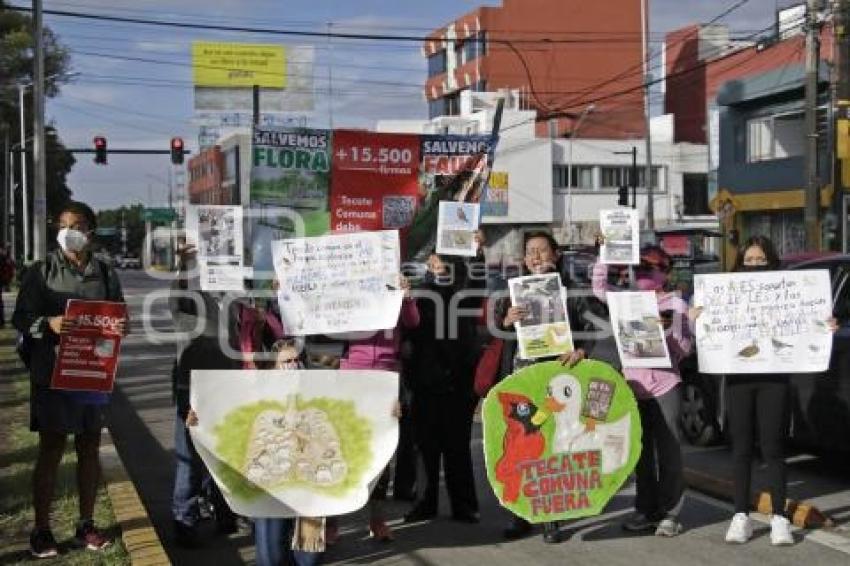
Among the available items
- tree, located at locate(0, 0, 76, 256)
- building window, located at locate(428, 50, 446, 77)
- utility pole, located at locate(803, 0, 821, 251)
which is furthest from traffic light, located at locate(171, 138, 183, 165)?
building window, located at locate(428, 50, 446, 77)

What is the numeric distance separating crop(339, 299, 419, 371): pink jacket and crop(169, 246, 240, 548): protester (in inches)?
30.0

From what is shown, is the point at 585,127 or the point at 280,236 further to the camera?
the point at 585,127

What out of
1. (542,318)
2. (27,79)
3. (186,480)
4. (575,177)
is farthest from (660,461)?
(575,177)

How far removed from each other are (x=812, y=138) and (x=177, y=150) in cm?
2407

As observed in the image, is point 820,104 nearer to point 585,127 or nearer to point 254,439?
point 254,439

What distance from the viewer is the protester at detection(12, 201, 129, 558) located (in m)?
5.77

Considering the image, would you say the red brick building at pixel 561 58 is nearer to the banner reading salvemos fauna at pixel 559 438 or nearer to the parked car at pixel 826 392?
the parked car at pixel 826 392

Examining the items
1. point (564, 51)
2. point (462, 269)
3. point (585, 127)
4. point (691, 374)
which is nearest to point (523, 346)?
point (462, 269)

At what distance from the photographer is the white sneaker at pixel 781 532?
628cm

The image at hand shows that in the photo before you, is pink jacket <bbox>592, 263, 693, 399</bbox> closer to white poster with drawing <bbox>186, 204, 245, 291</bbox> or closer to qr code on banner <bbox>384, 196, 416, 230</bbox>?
white poster with drawing <bbox>186, 204, 245, 291</bbox>

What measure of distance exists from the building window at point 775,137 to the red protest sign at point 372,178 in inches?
1012

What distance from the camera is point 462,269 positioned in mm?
6867

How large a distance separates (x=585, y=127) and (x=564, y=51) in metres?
8.35

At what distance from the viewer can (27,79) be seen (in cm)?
4681
